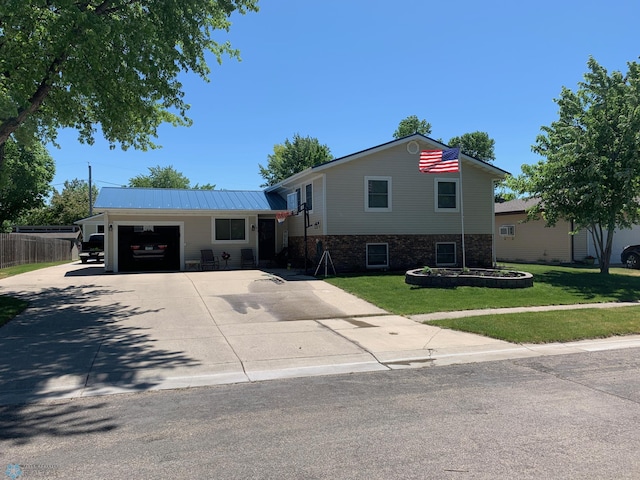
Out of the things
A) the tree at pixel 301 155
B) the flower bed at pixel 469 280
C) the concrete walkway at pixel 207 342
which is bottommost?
the concrete walkway at pixel 207 342

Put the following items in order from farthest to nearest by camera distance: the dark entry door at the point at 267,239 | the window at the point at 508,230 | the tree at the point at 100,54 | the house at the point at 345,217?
the window at the point at 508,230
the dark entry door at the point at 267,239
the house at the point at 345,217
the tree at the point at 100,54

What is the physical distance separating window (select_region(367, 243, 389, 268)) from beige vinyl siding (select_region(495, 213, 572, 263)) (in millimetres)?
9172

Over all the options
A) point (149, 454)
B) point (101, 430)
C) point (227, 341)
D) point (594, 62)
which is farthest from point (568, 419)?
point (594, 62)

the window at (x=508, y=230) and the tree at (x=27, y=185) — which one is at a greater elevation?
the tree at (x=27, y=185)

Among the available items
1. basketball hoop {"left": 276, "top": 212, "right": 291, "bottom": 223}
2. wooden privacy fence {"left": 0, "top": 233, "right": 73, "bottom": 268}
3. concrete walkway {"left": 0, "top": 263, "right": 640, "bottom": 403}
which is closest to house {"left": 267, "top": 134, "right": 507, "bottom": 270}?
basketball hoop {"left": 276, "top": 212, "right": 291, "bottom": 223}

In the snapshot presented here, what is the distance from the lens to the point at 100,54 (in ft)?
36.7

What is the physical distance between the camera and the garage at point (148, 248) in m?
21.1

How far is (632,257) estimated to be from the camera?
75.9ft

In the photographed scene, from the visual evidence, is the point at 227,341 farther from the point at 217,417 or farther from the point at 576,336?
the point at 576,336

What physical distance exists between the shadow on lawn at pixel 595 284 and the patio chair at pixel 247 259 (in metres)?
12.1

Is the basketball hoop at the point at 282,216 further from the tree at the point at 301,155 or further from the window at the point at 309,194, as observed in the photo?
the tree at the point at 301,155

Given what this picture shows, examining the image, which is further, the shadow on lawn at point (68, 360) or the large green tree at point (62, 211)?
the large green tree at point (62, 211)

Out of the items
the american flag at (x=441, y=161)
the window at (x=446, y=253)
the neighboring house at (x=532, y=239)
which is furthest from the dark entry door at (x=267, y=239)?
the neighboring house at (x=532, y=239)

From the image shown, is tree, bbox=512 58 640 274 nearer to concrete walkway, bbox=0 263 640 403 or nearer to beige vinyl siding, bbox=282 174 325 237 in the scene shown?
beige vinyl siding, bbox=282 174 325 237
